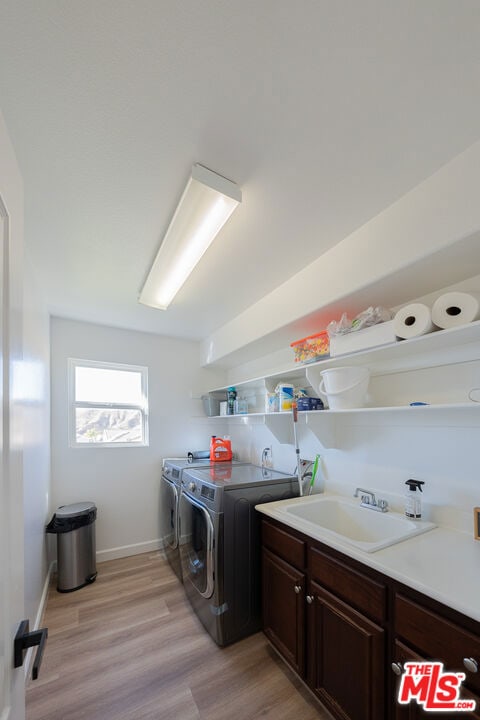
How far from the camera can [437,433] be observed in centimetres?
151

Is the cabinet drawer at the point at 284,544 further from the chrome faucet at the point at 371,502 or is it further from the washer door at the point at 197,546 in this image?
the chrome faucet at the point at 371,502

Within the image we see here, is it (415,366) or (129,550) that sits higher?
(415,366)

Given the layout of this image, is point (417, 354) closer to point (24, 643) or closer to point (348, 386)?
point (348, 386)

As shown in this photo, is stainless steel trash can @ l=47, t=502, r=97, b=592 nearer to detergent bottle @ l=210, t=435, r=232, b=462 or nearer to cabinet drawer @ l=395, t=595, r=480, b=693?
detergent bottle @ l=210, t=435, r=232, b=462

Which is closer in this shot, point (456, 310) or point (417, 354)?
point (456, 310)

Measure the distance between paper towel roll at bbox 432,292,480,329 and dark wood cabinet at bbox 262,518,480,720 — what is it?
1007 mm

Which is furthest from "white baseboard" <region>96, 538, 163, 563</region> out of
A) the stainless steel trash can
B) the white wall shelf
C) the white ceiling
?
the white ceiling

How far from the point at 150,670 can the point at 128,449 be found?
1.81 m

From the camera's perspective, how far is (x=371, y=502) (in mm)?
1721

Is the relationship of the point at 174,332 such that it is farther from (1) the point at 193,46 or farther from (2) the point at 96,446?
(1) the point at 193,46

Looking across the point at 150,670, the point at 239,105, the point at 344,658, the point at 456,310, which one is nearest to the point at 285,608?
the point at 344,658

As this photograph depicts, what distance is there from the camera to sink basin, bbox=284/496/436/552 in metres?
1.50

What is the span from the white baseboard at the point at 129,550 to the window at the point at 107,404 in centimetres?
101

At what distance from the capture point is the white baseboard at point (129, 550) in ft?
9.63
